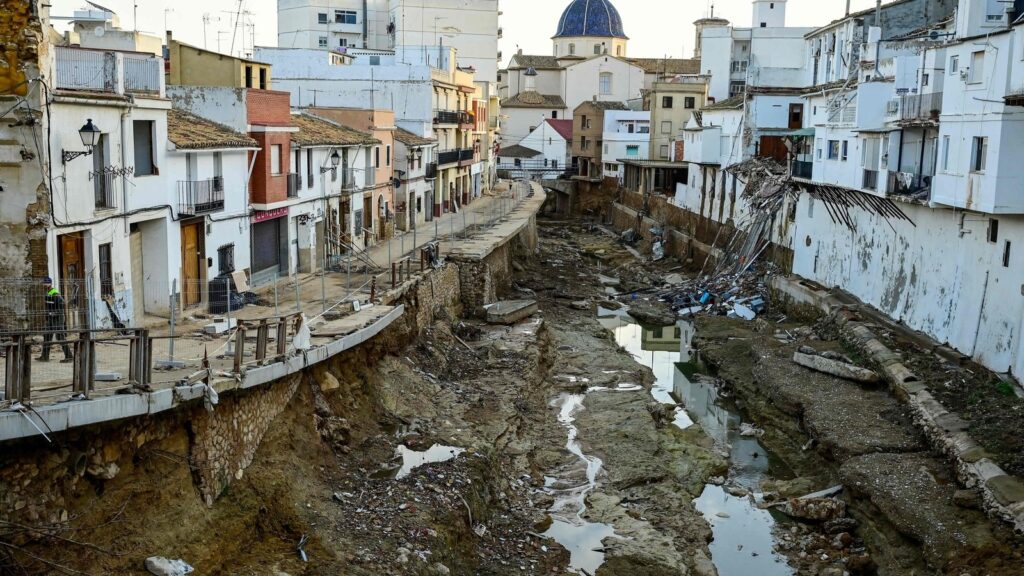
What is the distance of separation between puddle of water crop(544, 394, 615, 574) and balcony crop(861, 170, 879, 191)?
602 inches

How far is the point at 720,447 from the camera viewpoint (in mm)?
25625

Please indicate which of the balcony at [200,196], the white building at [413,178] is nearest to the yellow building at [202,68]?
the balcony at [200,196]

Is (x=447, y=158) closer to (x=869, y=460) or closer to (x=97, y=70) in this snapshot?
(x=97, y=70)

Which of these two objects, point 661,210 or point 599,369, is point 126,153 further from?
point 661,210

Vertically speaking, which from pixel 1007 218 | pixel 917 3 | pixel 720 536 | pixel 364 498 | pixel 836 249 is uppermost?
pixel 917 3

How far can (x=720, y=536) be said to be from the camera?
2053 cm

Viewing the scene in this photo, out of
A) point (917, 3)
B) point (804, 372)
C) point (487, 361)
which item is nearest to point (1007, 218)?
point (804, 372)

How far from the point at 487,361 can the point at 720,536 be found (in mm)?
10889

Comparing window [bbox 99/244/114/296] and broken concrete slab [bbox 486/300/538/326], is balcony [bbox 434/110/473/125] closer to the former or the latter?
broken concrete slab [bbox 486/300/538/326]

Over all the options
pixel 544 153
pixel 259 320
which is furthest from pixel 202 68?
pixel 544 153

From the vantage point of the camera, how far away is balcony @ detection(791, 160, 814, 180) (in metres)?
40.0

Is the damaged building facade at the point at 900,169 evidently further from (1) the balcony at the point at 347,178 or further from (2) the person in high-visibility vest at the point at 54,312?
(2) the person in high-visibility vest at the point at 54,312

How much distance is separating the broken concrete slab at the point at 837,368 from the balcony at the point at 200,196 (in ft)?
56.5

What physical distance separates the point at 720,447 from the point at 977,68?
11730 millimetres
